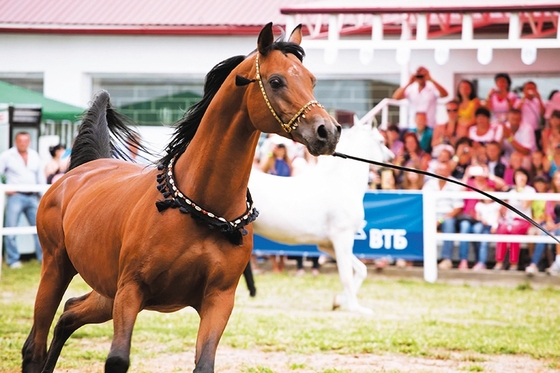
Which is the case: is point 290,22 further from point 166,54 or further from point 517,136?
point 166,54

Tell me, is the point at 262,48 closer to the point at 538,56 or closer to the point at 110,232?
the point at 110,232

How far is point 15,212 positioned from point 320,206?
5.07m

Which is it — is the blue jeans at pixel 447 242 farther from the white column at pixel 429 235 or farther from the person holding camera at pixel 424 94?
the person holding camera at pixel 424 94

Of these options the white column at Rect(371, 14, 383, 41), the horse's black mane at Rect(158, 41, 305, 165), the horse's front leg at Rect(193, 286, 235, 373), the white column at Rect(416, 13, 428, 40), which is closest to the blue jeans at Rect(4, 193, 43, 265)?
the white column at Rect(371, 14, 383, 41)

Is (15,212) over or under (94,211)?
under

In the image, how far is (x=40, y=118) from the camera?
14133mm

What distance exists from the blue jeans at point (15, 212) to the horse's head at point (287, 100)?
9460 millimetres

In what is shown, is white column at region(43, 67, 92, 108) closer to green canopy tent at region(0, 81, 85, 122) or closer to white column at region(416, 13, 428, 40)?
green canopy tent at region(0, 81, 85, 122)

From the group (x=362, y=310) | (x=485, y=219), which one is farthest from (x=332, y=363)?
(x=485, y=219)

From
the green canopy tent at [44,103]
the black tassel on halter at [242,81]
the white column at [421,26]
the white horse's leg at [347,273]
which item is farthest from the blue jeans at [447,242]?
the black tassel on halter at [242,81]

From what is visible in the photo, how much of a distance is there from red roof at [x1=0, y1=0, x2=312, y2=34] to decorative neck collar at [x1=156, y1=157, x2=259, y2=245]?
13.6m

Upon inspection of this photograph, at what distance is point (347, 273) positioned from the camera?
9961 mm

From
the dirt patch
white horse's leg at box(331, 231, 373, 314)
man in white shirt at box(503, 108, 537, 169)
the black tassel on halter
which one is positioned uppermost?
man in white shirt at box(503, 108, 537, 169)

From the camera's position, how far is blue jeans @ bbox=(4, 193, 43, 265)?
43.0 ft
